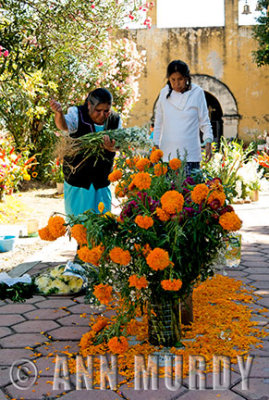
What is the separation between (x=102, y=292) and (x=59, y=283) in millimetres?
→ 1387

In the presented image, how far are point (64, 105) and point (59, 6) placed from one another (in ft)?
20.5

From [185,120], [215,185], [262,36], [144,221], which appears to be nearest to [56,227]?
[144,221]

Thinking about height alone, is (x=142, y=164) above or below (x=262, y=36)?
below

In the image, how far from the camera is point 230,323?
311 cm

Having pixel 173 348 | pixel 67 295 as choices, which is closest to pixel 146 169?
pixel 173 348

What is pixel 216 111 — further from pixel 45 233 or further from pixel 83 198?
pixel 45 233

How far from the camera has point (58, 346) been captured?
286 cm

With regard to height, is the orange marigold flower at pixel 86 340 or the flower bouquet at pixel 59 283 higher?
the flower bouquet at pixel 59 283

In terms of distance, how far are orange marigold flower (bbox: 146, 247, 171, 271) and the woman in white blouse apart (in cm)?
199

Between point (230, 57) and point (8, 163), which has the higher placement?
point (230, 57)

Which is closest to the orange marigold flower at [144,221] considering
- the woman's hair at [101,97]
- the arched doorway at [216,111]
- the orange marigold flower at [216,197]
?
the orange marigold flower at [216,197]

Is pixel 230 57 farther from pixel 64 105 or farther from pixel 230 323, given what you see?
pixel 230 323

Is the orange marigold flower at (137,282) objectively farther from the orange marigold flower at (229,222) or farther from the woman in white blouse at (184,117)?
the woman in white blouse at (184,117)

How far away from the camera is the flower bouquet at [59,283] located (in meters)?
3.83
